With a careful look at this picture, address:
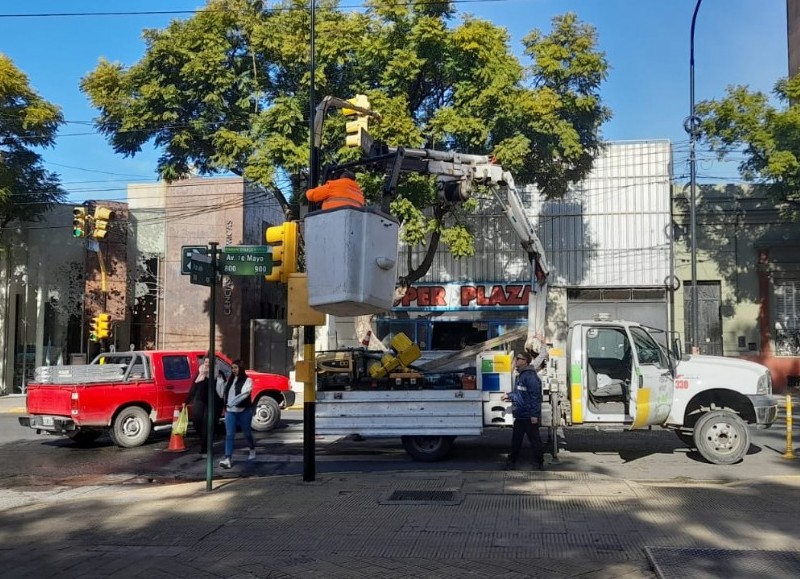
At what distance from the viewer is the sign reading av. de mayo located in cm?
959

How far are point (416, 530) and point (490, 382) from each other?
15.8 feet

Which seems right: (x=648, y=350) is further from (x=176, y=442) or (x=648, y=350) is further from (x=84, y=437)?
(x=84, y=437)

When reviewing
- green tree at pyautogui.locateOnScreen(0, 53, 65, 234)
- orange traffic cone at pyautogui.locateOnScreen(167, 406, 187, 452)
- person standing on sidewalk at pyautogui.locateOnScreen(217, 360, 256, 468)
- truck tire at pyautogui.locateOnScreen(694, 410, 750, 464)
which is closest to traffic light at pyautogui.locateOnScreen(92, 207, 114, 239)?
green tree at pyautogui.locateOnScreen(0, 53, 65, 234)

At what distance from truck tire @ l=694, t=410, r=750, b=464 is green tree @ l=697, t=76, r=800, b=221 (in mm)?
11712

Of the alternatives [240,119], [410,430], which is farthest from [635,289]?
[410,430]

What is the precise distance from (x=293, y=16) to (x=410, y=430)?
12.3 meters

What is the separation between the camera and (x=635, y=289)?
26500 mm

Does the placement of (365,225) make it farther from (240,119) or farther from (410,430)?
(240,119)

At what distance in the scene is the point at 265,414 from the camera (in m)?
16.5

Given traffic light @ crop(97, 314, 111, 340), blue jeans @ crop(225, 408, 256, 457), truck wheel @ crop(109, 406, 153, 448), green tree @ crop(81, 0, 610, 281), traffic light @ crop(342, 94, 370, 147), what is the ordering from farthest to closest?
traffic light @ crop(97, 314, 111, 340), green tree @ crop(81, 0, 610, 281), truck wheel @ crop(109, 406, 153, 448), blue jeans @ crop(225, 408, 256, 457), traffic light @ crop(342, 94, 370, 147)

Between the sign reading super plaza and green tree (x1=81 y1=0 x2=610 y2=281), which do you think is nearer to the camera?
green tree (x1=81 y1=0 x2=610 y2=281)

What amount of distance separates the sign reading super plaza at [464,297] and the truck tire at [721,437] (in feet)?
49.5

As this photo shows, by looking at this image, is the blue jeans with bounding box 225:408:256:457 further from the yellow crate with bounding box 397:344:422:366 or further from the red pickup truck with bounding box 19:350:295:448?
the yellow crate with bounding box 397:344:422:366

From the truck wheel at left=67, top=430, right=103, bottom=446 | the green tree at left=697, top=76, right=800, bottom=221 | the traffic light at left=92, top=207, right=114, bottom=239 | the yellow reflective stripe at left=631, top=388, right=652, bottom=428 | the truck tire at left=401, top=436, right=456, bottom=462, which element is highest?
the green tree at left=697, top=76, right=800, bottom=221
